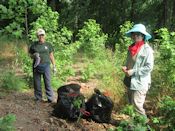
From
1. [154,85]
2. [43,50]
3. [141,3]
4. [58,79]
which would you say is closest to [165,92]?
[154,85]

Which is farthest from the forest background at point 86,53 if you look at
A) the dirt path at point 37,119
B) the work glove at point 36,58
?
the work glove at point 36,58

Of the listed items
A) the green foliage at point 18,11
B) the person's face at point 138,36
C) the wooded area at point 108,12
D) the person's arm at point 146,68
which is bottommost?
the person's arm at point 146,68

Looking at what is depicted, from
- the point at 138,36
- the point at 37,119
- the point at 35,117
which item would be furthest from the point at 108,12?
the point at 138,36

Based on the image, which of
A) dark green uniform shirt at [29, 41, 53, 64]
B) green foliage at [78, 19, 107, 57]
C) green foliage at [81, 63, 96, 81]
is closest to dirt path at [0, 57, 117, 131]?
dark green uniform shirt at [29, 41, 53, 64]

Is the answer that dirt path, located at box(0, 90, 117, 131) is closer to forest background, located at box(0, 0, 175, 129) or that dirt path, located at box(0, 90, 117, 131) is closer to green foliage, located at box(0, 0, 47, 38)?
forest background, located at box(0, 0, 175, 129)

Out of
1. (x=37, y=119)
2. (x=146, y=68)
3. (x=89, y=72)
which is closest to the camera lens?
(x=146, y=68)

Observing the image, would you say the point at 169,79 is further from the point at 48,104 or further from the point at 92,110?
the point at 48,104

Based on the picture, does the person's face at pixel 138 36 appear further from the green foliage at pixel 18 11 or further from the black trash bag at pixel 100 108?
the green foliage at pixel 18 11

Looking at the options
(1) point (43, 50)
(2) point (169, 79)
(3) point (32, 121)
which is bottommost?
(3) point (32, 121)

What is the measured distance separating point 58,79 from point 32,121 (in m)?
4.18

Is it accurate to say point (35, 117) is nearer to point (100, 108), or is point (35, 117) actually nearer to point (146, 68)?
point (100, 108)

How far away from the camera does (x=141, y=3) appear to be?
31.3 m

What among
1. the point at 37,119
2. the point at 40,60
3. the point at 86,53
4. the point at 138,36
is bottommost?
the point at 37,119

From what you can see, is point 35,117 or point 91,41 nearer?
point 35,117
